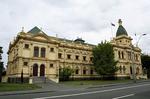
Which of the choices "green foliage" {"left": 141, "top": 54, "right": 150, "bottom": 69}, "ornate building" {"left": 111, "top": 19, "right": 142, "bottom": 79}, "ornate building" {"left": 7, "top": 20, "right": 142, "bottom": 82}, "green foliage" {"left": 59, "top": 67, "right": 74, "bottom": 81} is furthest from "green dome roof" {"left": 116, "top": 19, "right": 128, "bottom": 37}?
"green foliage" {"left": 59, "top": 67, "right": 74, "bottom": 81}

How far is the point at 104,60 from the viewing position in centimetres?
5047

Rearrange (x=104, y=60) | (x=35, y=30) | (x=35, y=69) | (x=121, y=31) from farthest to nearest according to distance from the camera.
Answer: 1. (x=121, y=31)
2. (x=104, y=60)
3. (x=35, y=30)
4. (x=35, y=69)

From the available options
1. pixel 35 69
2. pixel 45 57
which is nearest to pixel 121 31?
pixel 45 57

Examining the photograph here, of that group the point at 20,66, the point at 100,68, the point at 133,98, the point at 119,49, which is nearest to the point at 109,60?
the point at 100,68

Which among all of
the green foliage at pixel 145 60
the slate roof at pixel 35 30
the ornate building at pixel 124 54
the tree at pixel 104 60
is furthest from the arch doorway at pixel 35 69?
the green foliage at pixel 145 60

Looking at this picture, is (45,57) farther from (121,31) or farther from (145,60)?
(145,60)

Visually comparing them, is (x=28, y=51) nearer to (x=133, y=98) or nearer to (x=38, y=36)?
(x=38, y=36)

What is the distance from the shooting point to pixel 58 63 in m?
47.4

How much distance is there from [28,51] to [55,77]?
9608 mm

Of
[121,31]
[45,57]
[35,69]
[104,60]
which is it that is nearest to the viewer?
[35,69]

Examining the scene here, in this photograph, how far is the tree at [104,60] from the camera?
50031 millimetres

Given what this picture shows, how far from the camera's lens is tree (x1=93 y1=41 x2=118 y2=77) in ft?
164

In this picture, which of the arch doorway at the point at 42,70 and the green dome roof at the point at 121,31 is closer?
the arch doorway at the point at 42,70

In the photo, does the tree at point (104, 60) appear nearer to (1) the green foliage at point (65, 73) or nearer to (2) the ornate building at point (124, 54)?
(2) the ornate building at point (124, 54)
